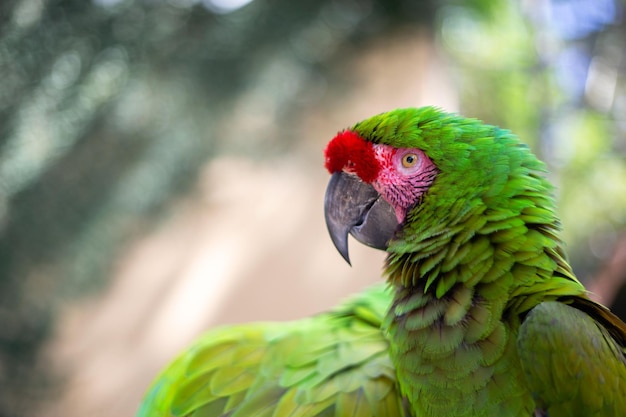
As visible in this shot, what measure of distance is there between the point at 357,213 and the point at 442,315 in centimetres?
22

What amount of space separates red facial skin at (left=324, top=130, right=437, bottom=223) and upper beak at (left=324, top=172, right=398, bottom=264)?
0.5 inches

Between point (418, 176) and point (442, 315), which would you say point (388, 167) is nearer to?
point (418, 176)

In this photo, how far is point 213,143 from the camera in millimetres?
2043

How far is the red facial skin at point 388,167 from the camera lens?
0.76m

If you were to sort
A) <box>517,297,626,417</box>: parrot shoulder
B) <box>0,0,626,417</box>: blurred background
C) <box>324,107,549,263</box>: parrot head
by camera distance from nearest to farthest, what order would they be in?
<box>517,297,626,417</box>: parrot shoulder → <box>324,107,549,263</box>: parrot head → <box>0,0,626,417</box>: blurred background

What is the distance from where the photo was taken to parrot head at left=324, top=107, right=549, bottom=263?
2.33 feet

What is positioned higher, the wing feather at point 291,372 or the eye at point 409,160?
the eye at point 409,160

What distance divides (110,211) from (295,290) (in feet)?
3.22

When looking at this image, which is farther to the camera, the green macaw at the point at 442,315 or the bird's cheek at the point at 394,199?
the bird's cheek at the point at 394,199

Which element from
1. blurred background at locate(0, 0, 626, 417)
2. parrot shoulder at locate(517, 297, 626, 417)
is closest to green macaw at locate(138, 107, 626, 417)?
parrot shoulder at locate(517, 297, 626, 417)

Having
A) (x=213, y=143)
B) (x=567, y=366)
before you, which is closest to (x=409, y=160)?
(x=567, y=366)

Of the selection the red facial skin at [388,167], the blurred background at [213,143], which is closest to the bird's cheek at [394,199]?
the red facial skin at [388,167]

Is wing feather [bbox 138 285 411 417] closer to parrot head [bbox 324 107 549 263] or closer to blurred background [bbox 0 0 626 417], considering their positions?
parrot head [bbox 324 107 549 263]

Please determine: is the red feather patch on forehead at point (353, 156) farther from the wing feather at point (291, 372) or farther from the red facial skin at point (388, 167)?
the wing feather at point (291, 372)
